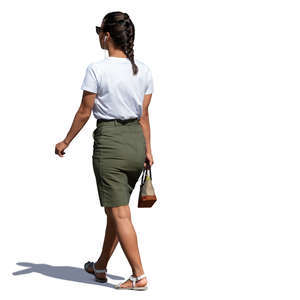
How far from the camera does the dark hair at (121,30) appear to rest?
338 inches

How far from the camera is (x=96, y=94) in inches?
335

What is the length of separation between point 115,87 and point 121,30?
1.83ft

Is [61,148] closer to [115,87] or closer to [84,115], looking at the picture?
[84,115]

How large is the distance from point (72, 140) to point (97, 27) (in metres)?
1.13

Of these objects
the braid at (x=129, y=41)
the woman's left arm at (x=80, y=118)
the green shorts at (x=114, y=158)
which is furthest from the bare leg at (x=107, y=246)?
the braid at (x=129, y=41)

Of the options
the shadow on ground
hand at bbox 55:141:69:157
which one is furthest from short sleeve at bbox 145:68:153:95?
the shadow on ground

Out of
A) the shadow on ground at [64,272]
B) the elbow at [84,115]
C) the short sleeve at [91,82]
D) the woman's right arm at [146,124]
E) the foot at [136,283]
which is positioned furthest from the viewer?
the shadow on ground at [64,272]

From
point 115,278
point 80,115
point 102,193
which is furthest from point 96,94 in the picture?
point 115,278

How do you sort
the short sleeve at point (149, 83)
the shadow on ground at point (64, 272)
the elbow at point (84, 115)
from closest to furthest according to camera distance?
the elbow at point (84, 115)
the short sleeve at point (149, 83)
the shadow on ground at point (64, 272)

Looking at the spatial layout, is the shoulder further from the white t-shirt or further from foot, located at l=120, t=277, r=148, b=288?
foot, located at l=120, t=277, r=148, b=288

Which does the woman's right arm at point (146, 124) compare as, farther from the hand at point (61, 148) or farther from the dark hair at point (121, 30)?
the hand at point (61, 148)

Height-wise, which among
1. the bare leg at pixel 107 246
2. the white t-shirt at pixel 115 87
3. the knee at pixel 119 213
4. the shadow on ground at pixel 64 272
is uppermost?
the white t-shirt at pixel 115 87

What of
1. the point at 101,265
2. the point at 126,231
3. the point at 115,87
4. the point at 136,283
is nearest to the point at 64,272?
the point at 101,265

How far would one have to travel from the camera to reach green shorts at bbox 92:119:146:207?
856 centimetres
